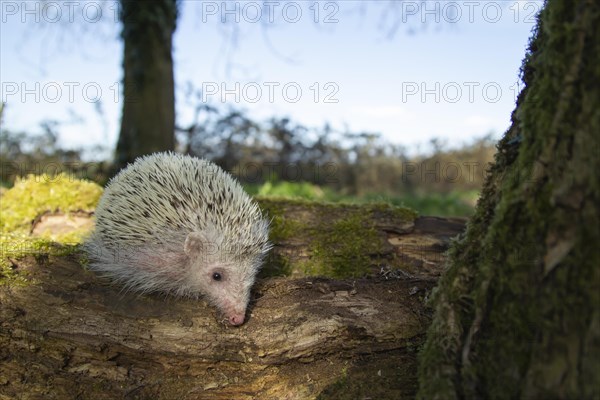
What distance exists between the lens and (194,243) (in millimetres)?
4953

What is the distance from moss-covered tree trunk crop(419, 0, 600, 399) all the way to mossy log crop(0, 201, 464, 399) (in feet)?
2.20

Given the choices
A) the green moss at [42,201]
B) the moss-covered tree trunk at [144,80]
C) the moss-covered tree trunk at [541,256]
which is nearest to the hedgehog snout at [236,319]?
the moss-covered tree trunk at [541,256]

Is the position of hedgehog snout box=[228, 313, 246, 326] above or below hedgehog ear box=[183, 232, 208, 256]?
below

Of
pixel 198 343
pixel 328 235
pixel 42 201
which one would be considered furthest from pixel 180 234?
pixel 42 201

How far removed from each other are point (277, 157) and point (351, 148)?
299cm

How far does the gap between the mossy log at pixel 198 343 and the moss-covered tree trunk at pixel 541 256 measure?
0.67 metres

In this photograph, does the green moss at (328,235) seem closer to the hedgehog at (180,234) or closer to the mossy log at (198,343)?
the hedgehog at (180,234)

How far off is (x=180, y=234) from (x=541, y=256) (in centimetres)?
352

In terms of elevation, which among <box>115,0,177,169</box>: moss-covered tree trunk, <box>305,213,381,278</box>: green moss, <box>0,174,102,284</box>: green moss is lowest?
<box>305,213,381,278</box>: green moss

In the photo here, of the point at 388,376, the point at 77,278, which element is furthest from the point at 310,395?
the point at 77,278

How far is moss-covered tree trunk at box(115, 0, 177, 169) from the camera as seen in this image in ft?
37.4

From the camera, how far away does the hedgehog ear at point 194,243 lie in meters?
4.91

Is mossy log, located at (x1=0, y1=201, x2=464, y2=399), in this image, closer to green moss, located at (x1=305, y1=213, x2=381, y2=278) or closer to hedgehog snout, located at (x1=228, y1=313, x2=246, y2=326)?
hedgehog snout, located at (x1=228, y1=313, x2=246, y2=326)

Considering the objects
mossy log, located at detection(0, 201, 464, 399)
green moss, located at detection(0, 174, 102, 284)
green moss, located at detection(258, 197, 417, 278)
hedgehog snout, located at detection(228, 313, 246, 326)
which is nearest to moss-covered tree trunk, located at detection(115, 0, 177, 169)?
green moss, located at detection(0, 174, 102, 284)
